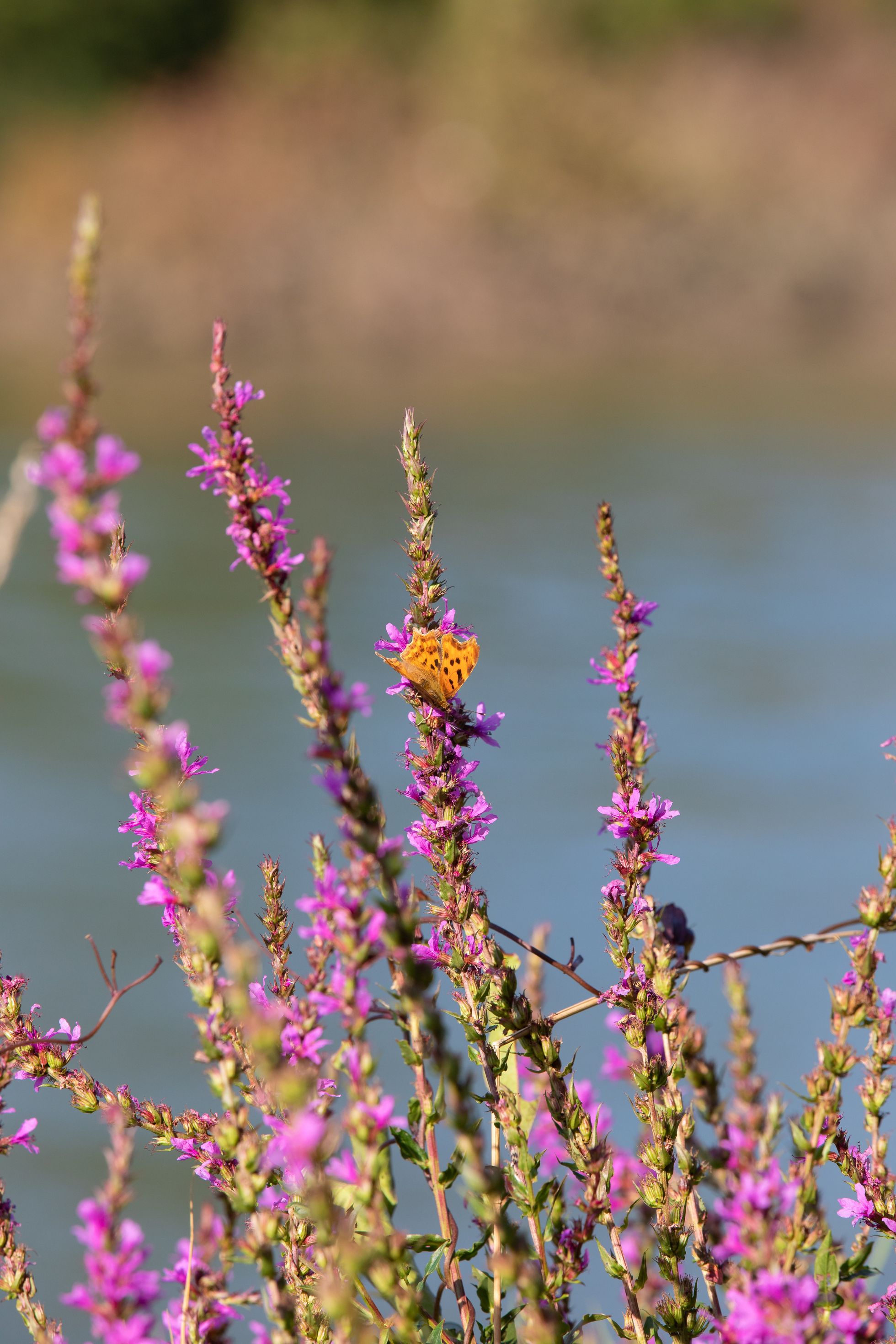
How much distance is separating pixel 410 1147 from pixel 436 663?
23 centimetres

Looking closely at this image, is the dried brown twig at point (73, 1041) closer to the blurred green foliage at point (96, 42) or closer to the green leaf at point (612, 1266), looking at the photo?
the green leaf at point (612, 1266)

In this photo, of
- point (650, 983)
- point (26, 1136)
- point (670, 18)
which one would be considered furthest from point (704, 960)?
point (670, 18)

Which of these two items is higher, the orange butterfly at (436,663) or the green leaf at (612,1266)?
the orange butterfly at (436,663)

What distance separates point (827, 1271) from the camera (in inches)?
22.7

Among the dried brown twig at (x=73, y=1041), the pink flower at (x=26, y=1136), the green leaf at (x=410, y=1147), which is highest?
the dried brown twig at (x=73, y=1041)

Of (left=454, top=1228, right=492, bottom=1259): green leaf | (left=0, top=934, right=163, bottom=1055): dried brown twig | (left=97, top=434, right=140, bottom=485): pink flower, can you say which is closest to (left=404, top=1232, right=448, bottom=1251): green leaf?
(left=454, top=1228, right=492, bottom=1259): green leaf

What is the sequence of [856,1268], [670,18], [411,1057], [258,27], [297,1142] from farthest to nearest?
[258,27] < [670,18] < [856,1268] < [411,1057] < [297,1142]

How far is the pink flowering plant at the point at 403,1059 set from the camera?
378 millimetres

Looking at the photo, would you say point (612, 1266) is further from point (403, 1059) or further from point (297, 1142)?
point (297, 1142)

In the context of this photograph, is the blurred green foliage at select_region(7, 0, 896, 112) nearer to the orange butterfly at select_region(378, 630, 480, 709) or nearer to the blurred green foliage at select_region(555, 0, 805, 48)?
the blurred green foliage at select_region(555, 0, 805, 48)

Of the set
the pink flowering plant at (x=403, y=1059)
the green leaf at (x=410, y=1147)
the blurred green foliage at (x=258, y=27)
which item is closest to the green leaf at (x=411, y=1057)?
the pink flowering plant at (x=403, y=1059)

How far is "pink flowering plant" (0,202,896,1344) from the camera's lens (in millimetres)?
378

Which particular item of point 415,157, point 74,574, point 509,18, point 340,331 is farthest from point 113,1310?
point 509,18

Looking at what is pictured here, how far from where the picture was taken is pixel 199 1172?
646mm
